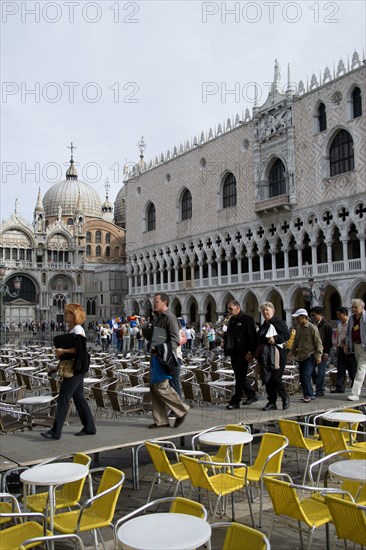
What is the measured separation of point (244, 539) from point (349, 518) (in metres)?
0.77

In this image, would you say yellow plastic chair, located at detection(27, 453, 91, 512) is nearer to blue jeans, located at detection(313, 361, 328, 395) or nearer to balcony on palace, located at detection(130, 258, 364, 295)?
blue jeans, located at detection(313, 361, 328, 395)

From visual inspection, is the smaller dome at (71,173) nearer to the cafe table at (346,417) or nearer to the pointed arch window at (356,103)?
the pointed arch window at (356,103)

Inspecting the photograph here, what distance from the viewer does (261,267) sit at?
114ft

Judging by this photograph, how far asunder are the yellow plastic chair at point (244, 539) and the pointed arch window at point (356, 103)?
1114 inches

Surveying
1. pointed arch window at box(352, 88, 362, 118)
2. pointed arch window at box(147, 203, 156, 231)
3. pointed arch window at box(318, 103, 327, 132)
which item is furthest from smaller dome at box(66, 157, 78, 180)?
pointed arch window at box(352, 88, 362, 118)

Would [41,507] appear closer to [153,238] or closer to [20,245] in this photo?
[153,238]

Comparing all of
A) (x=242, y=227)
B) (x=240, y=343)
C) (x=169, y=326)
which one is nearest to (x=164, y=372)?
(x=169, y=326)

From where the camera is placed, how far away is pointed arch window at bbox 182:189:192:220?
42500 millimetres

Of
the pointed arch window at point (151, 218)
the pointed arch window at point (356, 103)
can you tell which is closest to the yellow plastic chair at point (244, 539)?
the pointed arch window at point (356, 103)

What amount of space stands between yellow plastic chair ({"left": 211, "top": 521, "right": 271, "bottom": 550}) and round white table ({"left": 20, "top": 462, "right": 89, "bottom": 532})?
145 cm

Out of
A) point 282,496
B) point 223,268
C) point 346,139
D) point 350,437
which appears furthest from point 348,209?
point 282,496

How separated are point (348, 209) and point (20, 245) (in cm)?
3751

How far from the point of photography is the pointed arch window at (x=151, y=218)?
4744 centimetres

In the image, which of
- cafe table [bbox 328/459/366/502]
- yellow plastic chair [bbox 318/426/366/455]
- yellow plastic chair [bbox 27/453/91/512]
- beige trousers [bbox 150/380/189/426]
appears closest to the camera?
cafe table [bbox 328/459/366/502]
